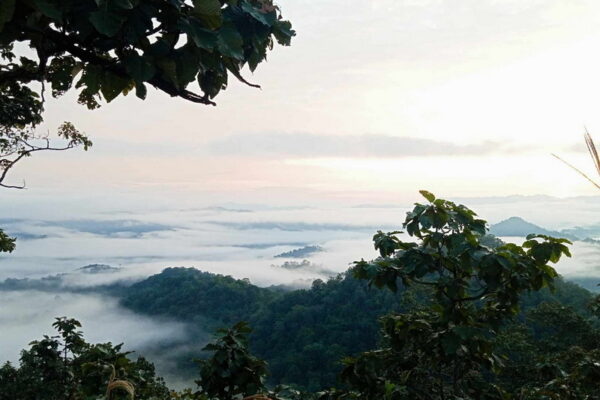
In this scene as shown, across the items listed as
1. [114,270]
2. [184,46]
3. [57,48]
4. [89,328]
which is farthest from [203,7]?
[114,270]

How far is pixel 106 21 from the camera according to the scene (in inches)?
61.5

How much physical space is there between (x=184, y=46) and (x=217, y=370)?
266 cm

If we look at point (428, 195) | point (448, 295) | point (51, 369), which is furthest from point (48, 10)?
point (51, 369)

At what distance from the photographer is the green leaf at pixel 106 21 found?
154cm

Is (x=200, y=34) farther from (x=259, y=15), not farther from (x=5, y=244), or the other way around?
(x=5, y=244)

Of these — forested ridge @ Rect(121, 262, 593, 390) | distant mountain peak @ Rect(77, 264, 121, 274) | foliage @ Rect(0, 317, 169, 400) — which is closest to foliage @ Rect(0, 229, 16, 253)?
foliage @ Rect(0, 317, 169, 400)

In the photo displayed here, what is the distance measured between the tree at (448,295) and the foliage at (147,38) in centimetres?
237

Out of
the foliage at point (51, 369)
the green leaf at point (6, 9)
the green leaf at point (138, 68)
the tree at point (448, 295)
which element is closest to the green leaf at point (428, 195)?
the tree at point (448, 295)

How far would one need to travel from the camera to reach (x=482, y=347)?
3.85 meters

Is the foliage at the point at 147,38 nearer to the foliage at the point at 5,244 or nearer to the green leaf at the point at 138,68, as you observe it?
the green leaf at the point at 138,68

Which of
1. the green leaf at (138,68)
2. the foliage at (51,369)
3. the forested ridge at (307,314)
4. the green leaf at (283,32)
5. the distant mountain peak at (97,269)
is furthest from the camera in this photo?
the distant mountain peak at (97,269)

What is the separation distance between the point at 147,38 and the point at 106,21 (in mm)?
313

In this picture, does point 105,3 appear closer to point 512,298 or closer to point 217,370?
point 217,370

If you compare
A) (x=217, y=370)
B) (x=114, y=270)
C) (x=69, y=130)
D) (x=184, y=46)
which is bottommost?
(x=114, y=270)
